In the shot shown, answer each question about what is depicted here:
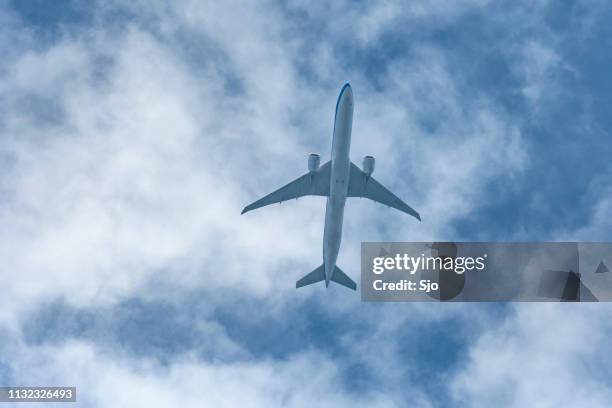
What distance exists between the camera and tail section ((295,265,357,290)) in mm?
82562

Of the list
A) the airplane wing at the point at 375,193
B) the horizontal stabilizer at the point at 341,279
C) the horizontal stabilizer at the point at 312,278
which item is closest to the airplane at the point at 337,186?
the airplane wing at the point at 375,193

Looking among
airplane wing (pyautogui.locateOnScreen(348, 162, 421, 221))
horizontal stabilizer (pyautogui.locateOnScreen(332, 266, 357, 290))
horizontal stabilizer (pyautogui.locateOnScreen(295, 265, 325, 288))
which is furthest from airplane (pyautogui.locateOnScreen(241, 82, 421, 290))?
horizontal stabilizer (pyautogui.locateOnScreen(295, 265, 325, 288))

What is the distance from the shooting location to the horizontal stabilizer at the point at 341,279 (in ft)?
271

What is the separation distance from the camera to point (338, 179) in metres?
66.4

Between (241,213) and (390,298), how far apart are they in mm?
Answer: 28948

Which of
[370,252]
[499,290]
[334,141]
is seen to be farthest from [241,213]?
[499,290]

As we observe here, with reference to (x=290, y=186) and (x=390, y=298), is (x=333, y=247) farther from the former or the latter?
(x=390, y=298)

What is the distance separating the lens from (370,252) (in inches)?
2046

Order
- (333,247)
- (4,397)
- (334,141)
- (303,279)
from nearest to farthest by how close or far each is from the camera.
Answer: (4,397) → (334,141) → (333,247) → (303,279)

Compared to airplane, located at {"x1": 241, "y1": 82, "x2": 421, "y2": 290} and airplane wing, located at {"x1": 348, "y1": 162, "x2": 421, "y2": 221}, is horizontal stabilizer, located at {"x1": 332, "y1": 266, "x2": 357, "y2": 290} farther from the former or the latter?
airplane wing, located at {"x1": 348, "y1": 162, "x2": 421, "y2": 221}

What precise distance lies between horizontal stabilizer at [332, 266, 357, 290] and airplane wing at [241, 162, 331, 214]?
Answer: 518 inches

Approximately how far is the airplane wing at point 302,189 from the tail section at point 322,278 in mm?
12618

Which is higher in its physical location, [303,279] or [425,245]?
[303,279]

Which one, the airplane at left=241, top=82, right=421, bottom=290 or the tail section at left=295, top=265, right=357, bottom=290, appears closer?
the airplane at left=241, top=82, right=421, bottom=290
